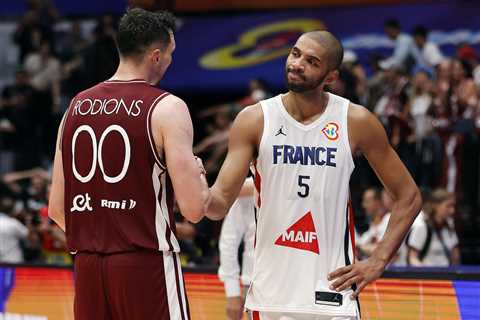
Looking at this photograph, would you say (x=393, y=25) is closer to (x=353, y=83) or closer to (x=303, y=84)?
(x=353, y=83)

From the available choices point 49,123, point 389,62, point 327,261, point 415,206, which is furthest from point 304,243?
point 49,123

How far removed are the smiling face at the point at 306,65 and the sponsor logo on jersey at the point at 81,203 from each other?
1144 mm

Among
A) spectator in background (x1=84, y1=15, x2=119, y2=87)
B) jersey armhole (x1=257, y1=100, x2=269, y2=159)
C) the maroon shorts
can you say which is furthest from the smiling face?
spectator in background (x1=84, y1=15, x2=119, y2=87)

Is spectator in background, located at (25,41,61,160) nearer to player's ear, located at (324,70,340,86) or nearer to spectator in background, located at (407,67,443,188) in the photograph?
spectator in background, located at (407,67,443,188)

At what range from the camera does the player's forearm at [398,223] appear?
5.06 m

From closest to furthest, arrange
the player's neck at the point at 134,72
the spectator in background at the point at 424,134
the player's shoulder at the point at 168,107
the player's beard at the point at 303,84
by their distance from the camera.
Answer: the player's shoulder at the point at 168,107 → the player's neck at the point at 134,72 → the player's beard at the point at 303,84 → the spectator in background at the point at 424,134

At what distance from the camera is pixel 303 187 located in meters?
5.00

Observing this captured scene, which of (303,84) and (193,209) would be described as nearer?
(193,209)

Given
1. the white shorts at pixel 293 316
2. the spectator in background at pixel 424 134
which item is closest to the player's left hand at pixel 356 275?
the white shorts at pixel 293 316

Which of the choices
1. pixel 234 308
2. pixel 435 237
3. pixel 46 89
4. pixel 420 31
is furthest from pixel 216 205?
pixel 46 89

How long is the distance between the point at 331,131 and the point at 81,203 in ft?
4.18

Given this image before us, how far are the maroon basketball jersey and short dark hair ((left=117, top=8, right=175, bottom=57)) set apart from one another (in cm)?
19

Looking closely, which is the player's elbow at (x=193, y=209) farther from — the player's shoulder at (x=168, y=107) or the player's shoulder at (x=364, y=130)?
the player's shoulder at (x=364, y=130)

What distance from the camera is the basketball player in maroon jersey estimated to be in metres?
4.72
